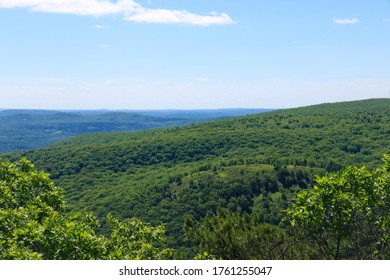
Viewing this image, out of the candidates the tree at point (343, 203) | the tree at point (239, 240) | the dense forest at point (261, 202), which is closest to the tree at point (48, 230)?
the dense forest at point (261, 202)

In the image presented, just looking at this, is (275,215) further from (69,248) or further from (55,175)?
(55,175)

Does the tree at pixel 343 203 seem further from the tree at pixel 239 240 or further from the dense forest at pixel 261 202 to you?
the tree at pixel 239 240

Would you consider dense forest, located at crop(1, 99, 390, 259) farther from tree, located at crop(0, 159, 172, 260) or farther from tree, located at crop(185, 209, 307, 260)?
tree, located at crop(0, 159, 172, 260)

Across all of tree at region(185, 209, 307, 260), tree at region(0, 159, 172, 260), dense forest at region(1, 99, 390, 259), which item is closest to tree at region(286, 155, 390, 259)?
dense forest at region(1, 99, 390, 259)

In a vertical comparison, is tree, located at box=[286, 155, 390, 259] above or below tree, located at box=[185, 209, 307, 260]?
above

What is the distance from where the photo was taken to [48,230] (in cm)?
1753

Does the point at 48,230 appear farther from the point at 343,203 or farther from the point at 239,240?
the point at 343,203

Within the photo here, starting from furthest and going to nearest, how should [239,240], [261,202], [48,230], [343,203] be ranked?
[261,202] → [239,240] → [343,203] → [48,230]

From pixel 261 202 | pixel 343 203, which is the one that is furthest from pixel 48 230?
pixel 261 202

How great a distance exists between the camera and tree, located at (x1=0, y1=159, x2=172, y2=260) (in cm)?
1716

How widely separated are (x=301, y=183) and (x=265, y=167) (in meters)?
16.4

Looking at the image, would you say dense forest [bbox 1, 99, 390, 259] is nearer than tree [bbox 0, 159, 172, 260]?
No

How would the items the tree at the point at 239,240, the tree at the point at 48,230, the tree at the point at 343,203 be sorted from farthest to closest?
the tree at the point at 239,240, the tree at the point at 343,203, the tree at the point at 48,230

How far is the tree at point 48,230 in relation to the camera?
17.2 m
